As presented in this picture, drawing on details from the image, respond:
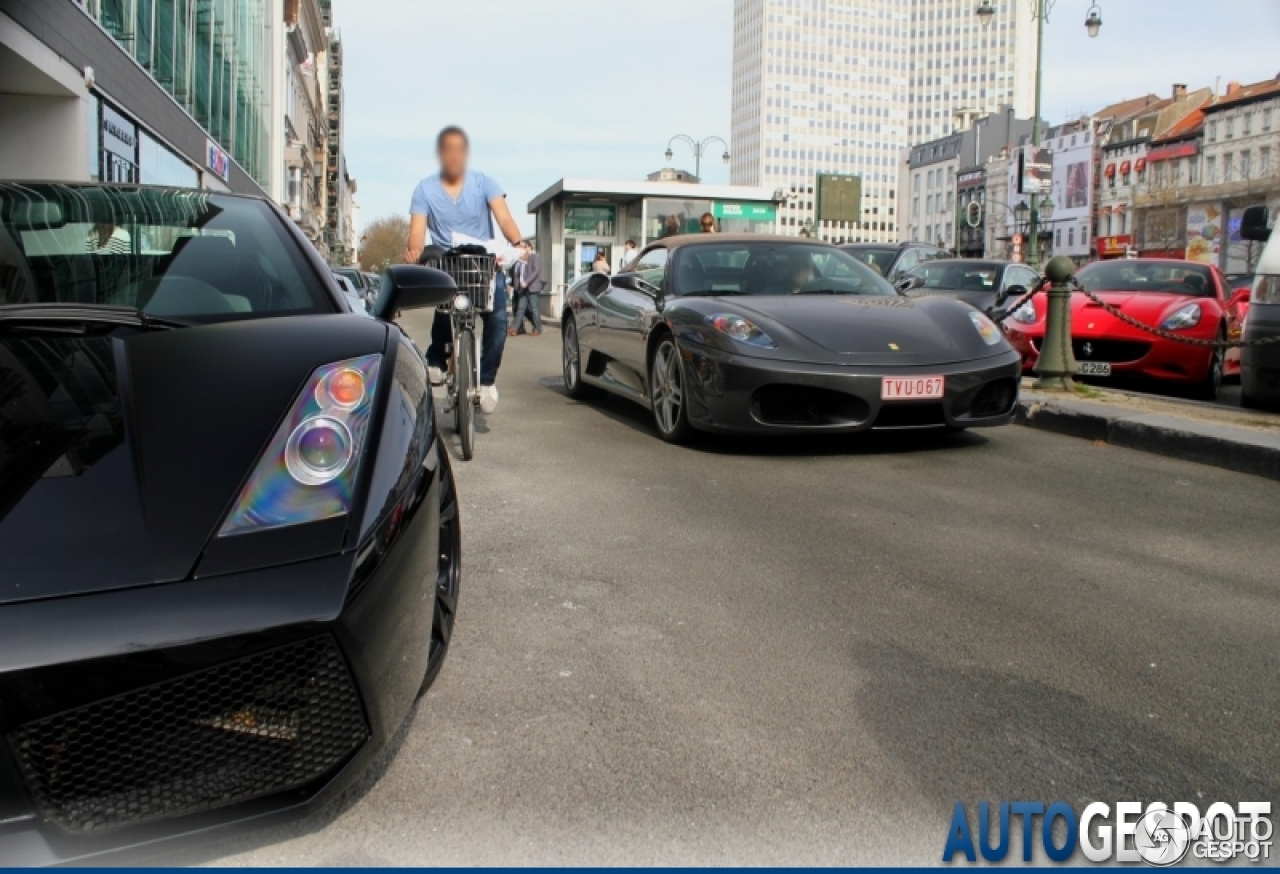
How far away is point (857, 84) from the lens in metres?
171

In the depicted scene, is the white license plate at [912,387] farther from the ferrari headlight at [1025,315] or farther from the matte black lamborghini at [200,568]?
the ferrari headlight at [1025,315]

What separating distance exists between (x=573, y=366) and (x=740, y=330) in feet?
10.2

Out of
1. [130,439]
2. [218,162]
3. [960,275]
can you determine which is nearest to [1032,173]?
[960,275]

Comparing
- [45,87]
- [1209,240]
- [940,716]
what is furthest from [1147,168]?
[940,716]

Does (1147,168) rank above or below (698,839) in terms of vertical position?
above

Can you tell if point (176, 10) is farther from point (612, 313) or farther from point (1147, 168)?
point (1147, 168)

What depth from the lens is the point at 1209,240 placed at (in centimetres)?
7294

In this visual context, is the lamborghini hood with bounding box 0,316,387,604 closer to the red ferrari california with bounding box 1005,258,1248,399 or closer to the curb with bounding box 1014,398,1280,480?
the curb with bounding box 1014,398,1280,480

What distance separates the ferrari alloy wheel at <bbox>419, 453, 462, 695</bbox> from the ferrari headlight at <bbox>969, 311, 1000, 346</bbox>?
170 inches

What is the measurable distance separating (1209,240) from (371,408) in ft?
266

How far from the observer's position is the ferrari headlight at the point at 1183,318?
31.7ft

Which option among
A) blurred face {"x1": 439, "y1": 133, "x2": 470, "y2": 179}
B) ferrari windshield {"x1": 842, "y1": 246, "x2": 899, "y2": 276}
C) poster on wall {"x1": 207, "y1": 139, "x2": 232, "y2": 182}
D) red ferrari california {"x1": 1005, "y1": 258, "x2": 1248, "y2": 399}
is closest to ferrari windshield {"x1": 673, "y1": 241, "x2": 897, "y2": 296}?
blurred face {"x1": 439, "y1": 133, "x2": 470, "y2": 179}

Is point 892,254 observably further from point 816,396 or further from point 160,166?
point 816,396

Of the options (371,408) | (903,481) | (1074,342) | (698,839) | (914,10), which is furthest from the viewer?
(914,10)
